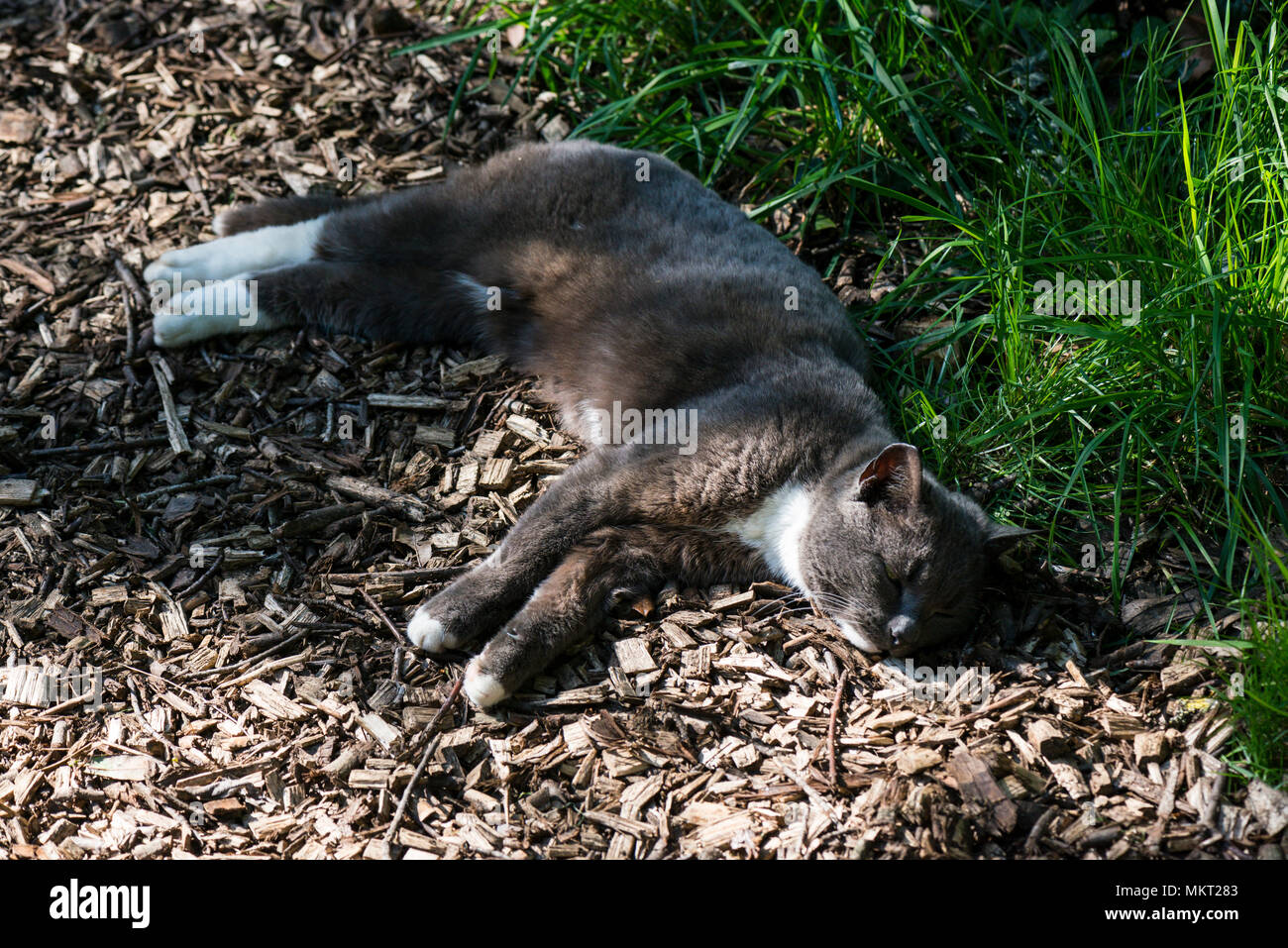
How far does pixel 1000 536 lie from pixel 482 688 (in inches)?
66.9

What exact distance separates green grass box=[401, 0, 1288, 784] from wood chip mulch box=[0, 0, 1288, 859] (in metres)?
0.36

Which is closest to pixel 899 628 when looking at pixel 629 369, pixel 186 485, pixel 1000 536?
pixel 1000 536

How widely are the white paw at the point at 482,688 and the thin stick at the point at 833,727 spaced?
0.98 meters

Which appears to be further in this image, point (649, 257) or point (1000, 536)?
point (649, 257)

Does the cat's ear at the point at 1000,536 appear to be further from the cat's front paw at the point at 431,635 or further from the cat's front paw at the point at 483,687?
the cat's front paw at the point at 431,635

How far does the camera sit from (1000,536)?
3420 mm

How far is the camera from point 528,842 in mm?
2912

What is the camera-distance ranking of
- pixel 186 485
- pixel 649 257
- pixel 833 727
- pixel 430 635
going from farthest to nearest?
pixel 649 257 < pixel 186 485 < pixel 430 635 < pixel 833 727

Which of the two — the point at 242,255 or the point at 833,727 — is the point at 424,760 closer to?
the point at 833,727

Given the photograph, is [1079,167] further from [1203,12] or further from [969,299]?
[1203,12]

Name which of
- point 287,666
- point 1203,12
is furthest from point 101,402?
point 1203,12

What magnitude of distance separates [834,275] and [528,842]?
275 cm

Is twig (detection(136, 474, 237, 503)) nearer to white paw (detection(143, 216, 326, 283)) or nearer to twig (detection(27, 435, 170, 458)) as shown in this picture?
twig (detection(27, 435, 170, 458))

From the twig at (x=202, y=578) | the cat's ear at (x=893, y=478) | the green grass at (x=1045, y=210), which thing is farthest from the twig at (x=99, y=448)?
the cat's ear at (x=893, y=478)
